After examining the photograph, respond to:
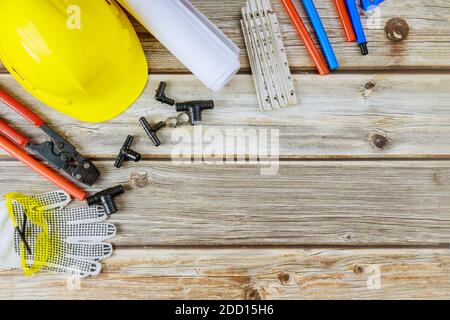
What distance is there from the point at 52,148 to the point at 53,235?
167 mm

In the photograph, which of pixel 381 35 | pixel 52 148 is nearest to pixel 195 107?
pixel 52 148

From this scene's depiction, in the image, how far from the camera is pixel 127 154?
2.97 ft

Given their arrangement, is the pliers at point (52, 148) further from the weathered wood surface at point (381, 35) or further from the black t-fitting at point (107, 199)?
the weathered wood surface at point (381, 35)

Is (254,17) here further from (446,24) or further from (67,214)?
(67,214)

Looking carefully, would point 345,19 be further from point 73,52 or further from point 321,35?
point 73,52

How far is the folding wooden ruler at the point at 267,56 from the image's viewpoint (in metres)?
0.92

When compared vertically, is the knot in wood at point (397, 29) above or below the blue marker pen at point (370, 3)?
below

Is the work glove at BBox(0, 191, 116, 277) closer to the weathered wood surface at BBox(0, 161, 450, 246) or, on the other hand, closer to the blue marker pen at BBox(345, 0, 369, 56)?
the weathered wood surface at BBox(0, 161, 450, 246)

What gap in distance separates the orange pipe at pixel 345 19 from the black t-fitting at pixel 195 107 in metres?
0.30

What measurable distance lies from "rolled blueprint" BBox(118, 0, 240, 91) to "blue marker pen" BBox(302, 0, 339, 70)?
17cm

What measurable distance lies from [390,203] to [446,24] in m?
0.37

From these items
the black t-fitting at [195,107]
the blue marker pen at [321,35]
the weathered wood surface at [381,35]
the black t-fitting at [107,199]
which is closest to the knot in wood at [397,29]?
the weathered wood surface at [381,35]

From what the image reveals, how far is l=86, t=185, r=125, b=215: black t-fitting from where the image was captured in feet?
2.95

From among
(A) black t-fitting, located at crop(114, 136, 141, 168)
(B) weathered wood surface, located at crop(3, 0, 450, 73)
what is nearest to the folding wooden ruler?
(B) weathered wood surface, located at crop(3, 0, 450, 73)
